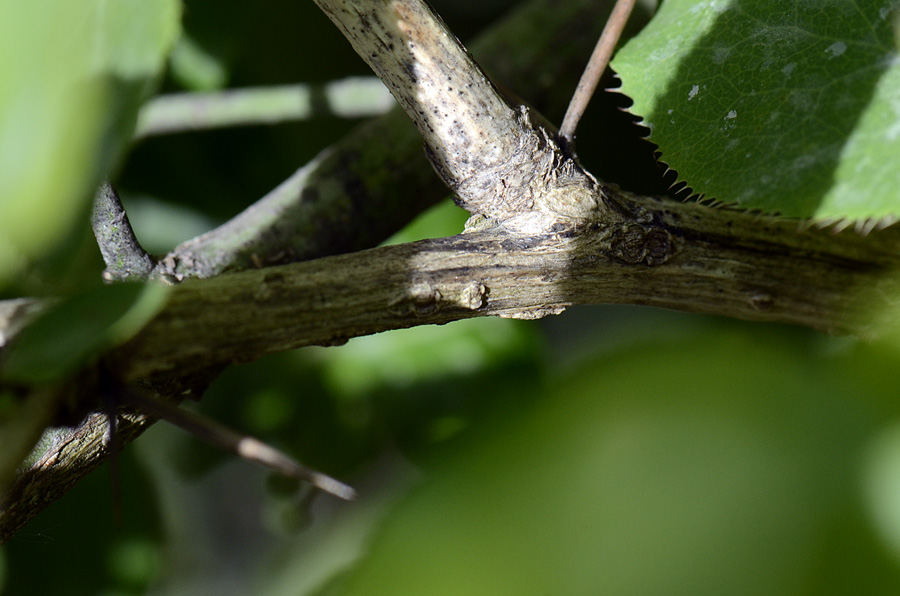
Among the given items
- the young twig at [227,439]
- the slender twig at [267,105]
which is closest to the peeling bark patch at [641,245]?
the young twig at [227,439]

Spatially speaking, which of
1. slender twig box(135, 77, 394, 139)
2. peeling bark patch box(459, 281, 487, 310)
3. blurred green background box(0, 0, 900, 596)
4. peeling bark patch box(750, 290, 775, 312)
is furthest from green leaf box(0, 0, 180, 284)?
slender twig box(135, 77, 394, 139)

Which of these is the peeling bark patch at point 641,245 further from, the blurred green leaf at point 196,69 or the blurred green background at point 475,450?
the blurred green leaf at point 196,69

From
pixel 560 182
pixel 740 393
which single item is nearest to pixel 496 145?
pixel 560 182

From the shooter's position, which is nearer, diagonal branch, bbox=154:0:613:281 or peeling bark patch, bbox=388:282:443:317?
peeling bark patch, bbox=388:282:443:317

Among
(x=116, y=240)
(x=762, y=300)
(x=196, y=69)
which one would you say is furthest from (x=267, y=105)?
(x=762, y=300)

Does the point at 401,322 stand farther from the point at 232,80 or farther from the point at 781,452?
the point at 232,80

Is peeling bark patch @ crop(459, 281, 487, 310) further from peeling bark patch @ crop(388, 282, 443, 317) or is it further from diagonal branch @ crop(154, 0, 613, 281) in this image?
diagonal branch @ crop(154, 0, 613, 281)
